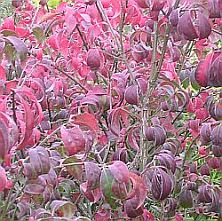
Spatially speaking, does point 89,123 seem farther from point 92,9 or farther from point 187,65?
point 187,65

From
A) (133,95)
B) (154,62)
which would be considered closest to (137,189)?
(133,95)

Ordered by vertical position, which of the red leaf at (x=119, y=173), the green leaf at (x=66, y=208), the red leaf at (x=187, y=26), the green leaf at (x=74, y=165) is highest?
the red leaf at (x=187, y=26)

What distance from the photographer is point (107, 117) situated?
2.18 m

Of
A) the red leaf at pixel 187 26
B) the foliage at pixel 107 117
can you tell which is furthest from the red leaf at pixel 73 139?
the red leaf at pixel 187 26

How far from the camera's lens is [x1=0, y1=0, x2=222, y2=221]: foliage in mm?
1517

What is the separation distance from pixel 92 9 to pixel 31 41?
756mm

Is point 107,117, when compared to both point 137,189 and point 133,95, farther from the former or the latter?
point 137,189

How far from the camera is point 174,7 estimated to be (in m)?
1.73

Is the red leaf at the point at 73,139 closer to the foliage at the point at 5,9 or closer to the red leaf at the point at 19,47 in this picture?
the red leaf at the point at 19,47

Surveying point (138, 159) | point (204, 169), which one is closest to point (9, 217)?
point (138, 159)

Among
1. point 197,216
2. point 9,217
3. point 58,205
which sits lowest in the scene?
point 197,216

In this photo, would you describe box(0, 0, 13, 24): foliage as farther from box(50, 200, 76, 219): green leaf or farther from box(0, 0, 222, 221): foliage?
box(50, 200, 76, 219): green leaf

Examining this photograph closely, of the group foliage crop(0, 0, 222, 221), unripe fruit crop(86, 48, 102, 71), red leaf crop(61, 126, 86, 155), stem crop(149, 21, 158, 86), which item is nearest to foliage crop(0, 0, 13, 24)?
foliage crop(0, 0, 222, 221)

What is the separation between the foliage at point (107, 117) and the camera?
1517 millimetres
